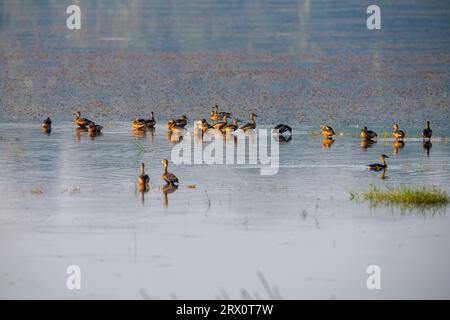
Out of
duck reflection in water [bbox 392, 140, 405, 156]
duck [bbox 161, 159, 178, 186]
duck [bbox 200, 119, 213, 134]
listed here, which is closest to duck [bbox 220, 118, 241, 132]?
duck [bbox 200, 119, 213, 134]

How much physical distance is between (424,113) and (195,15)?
172ft

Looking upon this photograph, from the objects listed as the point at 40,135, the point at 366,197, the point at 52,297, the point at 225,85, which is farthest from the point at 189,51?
the point at 52,297

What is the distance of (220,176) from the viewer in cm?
2997

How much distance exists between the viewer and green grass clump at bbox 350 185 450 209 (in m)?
26.1

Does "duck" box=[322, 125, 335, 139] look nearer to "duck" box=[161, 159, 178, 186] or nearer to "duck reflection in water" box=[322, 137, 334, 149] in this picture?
"duck reflection in water" box=[322, 137, 334, 149]

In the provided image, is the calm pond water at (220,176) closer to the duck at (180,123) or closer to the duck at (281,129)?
the duck at (281,129)

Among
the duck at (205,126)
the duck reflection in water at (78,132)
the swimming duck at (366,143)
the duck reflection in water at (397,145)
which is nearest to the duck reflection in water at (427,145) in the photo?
the duck reflection in water at (397,145)

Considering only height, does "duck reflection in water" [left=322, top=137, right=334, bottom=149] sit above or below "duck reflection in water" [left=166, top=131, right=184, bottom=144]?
below

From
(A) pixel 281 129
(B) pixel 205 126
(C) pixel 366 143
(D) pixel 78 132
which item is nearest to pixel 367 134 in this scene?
(C) pixel 366 143

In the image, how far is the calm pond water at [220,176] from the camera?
20656mm

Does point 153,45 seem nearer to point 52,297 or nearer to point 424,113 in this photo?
point 424,113

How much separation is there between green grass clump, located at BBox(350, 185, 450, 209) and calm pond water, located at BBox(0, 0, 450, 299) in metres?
0.53

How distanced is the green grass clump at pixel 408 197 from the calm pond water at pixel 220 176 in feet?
1.73
